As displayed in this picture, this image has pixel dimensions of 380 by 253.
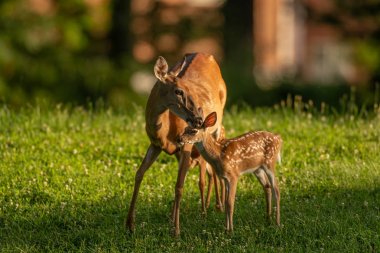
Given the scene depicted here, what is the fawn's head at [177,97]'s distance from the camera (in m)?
9.91

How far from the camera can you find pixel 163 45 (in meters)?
26.4

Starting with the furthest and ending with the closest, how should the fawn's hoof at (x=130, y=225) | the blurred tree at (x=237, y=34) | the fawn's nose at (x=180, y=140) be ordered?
the blurred tree at (x=237, y=34), the fawn's hoof at (x=130, y=225), the fawn's nose at (x=180, y=140)

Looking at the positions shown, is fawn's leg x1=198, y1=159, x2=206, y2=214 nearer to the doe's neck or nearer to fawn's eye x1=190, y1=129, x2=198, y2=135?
the doe's neck

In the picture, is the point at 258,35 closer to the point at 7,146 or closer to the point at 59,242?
the point at 7,146

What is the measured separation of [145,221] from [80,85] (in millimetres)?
12693

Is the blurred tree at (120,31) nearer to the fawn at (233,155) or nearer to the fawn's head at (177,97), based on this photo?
the fawn's head at (177,97)

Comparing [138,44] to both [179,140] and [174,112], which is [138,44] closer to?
[174,112]

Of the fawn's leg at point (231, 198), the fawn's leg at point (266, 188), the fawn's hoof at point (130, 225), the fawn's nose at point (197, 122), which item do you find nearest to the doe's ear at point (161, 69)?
the fawn's nose at point (197, 122)

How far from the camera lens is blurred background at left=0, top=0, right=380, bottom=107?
891 inches

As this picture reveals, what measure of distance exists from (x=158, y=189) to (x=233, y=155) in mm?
2033

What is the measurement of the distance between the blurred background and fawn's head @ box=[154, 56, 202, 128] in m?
10.4

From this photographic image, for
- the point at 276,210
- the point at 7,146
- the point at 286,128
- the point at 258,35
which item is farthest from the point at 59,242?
the point at 258,35

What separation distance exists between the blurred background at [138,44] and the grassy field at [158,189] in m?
6.03

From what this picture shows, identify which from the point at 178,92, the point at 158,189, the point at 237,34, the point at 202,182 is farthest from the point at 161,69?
the point at 237,34
